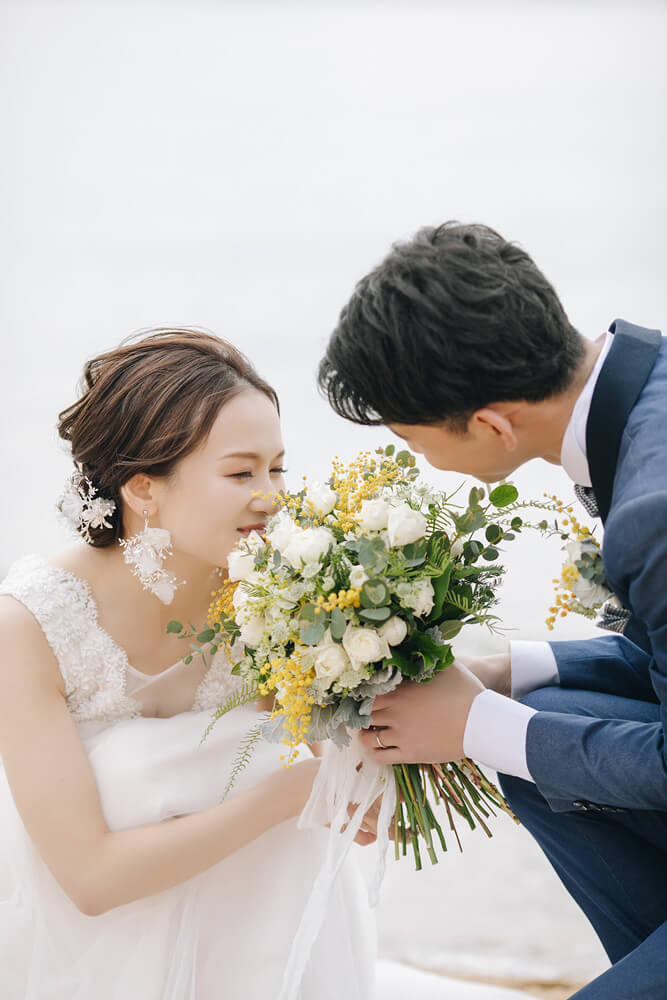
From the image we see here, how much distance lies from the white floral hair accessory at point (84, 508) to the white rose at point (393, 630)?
96 centimetres

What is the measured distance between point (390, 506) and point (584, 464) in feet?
1.27

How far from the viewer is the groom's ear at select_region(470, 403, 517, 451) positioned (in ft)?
5.37

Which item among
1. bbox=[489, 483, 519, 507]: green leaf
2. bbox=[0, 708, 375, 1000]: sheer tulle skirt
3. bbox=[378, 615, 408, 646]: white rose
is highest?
bbox=[489, 483, 519, 507]: green leaf

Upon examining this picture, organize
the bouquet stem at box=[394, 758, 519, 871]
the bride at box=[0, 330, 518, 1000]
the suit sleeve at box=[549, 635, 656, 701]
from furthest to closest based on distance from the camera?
the suit sleeve at box=[549, 635, 656, 701] → the bride at box=[0, 330, 518, 1000] → the bouquet stem at box=[394, 758, 519, 871]

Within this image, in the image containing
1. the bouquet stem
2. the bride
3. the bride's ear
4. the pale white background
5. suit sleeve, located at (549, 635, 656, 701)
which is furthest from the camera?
the pale white background

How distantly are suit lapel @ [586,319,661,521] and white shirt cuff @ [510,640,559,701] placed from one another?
66cm

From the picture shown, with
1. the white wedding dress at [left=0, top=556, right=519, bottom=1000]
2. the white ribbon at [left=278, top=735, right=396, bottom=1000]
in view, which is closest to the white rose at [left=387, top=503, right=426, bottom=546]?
the white ribbon at [left=278, top=735, right=396, bottom=1000]

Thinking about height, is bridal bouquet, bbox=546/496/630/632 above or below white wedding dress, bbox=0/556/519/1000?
above

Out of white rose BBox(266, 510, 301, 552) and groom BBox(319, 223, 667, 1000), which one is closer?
groom BBox(319, 223, 667, 1000)

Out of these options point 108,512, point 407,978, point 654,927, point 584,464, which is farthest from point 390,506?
point 407,978

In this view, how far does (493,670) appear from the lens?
2.15 meters

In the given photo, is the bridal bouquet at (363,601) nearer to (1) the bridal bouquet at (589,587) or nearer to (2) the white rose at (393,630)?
(2) the white rose at (393,630)

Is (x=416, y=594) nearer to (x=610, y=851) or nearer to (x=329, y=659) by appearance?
(x=329, y=659)

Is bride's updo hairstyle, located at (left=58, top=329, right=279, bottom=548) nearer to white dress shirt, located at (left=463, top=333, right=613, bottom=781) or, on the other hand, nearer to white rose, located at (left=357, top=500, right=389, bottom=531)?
white rose, located at (left=357, top=500, right=389, bottom=531)
